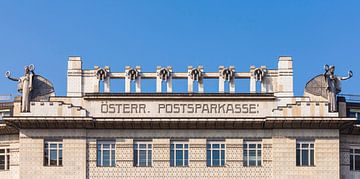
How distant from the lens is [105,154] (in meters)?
46.8

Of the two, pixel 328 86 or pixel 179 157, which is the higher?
pixel 328 86

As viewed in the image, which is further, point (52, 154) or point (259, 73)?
point (259, 73)

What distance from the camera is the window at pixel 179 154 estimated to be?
4684 centimetres

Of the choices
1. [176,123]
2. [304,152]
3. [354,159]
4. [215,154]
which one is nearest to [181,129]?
[176,123]

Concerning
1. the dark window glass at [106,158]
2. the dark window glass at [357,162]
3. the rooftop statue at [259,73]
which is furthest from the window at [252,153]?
the dark window glass at [106,158]

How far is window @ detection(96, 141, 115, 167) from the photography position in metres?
46.7

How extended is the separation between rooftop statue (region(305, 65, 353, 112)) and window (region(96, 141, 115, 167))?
1286 centimetres

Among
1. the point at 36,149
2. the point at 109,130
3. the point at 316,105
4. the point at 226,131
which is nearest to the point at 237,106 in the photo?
the point at 226,131

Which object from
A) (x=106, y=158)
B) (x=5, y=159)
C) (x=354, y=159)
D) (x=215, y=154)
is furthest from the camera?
(x=5, y=159)

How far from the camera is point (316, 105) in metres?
46.2

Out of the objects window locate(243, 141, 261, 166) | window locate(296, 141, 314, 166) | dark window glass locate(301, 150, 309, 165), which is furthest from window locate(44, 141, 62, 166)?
dark window glass locate(301, 150, 309, 165)

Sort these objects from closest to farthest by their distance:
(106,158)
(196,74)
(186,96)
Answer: (106,158), (186,96), (196,74)

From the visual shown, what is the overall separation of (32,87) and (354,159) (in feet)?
68.9

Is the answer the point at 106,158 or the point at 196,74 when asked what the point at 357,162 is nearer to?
the point at 196,74
